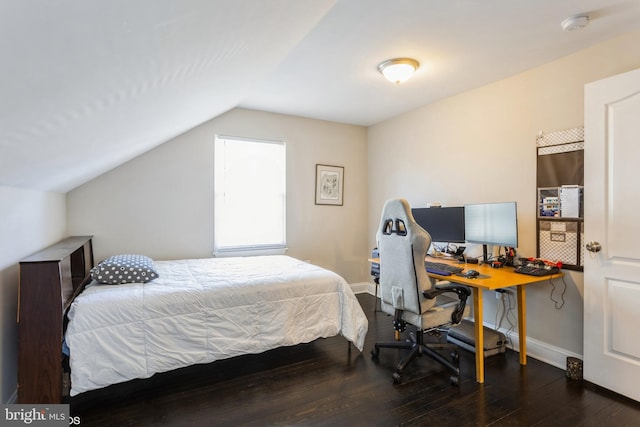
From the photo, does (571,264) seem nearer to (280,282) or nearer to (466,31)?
(466,31)

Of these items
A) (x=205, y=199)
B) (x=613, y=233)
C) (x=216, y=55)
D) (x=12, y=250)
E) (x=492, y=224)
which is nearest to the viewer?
(x=216, y=55)

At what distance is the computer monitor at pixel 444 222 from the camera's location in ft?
10.4

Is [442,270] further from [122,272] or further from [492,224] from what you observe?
[122,272]

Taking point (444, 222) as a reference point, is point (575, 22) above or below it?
above

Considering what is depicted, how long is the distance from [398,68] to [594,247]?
6.66 feet

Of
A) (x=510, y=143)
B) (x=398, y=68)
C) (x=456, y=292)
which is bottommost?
(x=456, y=292)

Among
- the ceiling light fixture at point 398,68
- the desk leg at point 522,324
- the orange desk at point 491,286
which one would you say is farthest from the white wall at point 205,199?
the desk leg at point 522,324

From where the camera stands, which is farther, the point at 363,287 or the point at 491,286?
the point at 363,287

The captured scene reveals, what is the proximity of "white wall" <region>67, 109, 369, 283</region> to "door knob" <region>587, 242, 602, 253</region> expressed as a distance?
293 centimetres

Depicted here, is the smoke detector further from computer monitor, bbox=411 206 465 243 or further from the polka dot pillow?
the polka dot pillow

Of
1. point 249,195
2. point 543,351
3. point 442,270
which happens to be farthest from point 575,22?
point 249,195

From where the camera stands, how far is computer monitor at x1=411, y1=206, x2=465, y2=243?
317 centimetres

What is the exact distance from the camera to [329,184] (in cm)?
466

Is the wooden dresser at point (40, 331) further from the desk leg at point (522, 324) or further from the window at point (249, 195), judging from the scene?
the desk leg at point (522, 324)
